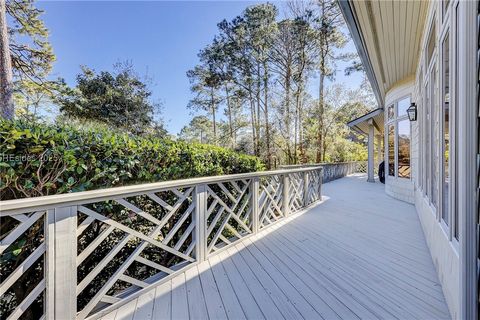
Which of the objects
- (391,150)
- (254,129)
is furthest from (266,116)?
(391,150)

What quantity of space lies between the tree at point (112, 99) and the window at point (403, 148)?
41.7 ft

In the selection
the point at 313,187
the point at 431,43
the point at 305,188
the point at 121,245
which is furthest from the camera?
A: the point at 313,187

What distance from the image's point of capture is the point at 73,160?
1.85 metres

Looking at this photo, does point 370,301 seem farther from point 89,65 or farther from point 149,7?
point 89,65

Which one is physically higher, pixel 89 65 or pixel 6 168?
pixel 89 65

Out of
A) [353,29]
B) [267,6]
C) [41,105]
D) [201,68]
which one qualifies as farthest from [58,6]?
[353,29]

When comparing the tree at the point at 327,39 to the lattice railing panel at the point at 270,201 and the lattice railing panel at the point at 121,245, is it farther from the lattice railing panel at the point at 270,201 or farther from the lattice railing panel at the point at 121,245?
the lattice railing panel at the point at 121,245

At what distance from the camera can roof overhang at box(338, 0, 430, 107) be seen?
318 centimetres

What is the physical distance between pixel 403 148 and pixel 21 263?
24.8ft

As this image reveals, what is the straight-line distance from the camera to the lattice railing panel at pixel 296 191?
15.4 feet

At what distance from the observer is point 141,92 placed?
13.6m

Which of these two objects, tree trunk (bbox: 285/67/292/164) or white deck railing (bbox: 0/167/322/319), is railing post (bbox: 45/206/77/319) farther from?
tree trunk (bbox: 285/67/292/164)

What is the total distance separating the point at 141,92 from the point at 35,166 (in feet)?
43.8

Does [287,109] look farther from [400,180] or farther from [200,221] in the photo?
[200,221]
